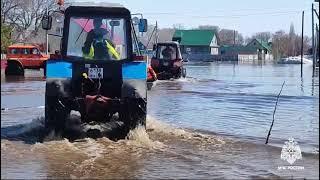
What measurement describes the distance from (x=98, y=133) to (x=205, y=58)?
98.7 meters

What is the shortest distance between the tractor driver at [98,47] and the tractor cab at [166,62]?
2155 cm

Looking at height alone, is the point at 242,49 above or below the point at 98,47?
above

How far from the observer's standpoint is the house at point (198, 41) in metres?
122

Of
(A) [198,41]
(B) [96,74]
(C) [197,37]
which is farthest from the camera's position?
(C) [197,37]

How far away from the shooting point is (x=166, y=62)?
32000 mm

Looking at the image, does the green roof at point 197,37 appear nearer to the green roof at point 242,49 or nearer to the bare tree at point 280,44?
the green roof at point 242,49

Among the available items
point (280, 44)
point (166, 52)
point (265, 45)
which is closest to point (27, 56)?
point (166, 52)

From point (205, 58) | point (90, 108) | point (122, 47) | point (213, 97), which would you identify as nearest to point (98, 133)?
point (90, 108)

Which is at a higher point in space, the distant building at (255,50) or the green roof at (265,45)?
the green roof at (265,45)

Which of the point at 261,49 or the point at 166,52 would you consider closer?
the point at 166,52

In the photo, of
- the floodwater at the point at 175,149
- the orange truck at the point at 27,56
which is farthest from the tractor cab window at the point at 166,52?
the floodwater at the point at 175,149

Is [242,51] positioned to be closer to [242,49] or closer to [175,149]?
[242,49]

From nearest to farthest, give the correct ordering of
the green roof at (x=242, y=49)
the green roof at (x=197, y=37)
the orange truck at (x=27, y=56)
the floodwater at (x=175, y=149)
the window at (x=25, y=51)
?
the floodwater at (x=175, y=149) → the orange truck at (x=27, y=56) → the window at (x=25, y=51) → the green roof at (x=197, y=37) → the green roof at (x=242, y=49)

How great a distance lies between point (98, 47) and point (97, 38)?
219mm
